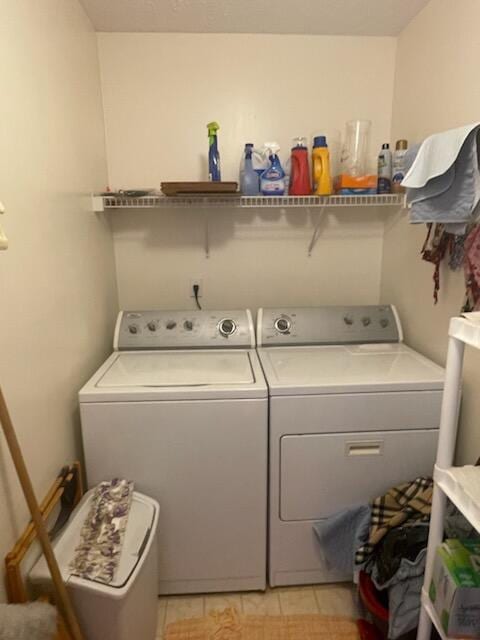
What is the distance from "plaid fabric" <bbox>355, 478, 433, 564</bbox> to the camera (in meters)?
1.50

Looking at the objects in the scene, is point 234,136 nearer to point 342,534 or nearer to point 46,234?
point 46,234

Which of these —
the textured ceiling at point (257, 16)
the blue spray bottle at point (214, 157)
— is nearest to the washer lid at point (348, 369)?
the blue spray bottle at point (214, 157)

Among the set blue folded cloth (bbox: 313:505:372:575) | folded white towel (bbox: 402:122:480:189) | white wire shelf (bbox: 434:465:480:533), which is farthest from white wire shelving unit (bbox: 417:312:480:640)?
folded white towel (bbox: 402:122:480:189)

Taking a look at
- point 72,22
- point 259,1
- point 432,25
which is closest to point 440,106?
point 432,25

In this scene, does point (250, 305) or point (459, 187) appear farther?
point (250, 305)

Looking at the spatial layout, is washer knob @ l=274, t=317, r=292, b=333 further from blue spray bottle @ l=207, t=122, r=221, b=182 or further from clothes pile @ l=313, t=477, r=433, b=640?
clothes pile @ l=313, t=477, r=433, b=640

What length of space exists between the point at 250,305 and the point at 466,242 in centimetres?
122

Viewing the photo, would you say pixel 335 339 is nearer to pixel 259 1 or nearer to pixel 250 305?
pixel 250 305

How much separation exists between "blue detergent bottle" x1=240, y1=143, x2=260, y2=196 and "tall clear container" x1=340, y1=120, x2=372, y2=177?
47 centimetres

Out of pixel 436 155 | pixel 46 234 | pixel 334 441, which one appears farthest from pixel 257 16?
pixel 334 441

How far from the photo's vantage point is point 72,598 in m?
Result: 1.17

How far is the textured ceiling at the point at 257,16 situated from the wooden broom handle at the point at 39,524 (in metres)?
1.79

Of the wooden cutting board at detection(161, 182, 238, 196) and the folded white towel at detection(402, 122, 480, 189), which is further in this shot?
the wooden cutting board at detection(161, 182, 238, 196)

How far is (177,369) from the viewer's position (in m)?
1.75
